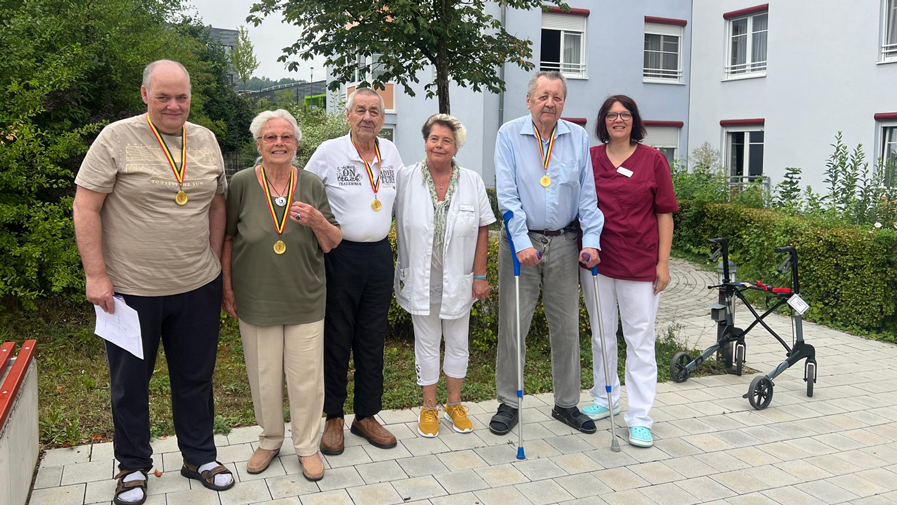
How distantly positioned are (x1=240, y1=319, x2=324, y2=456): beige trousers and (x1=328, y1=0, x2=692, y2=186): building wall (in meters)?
13.6

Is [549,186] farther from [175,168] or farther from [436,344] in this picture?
[175,168]

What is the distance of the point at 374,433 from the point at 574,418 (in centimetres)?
135

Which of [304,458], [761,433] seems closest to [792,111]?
[761,433]

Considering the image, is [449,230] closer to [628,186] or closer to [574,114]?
[628,186]

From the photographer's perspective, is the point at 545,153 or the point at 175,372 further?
the point at 545,153

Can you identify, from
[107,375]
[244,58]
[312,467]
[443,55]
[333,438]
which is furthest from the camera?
[244,58]

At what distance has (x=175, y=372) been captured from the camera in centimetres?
389

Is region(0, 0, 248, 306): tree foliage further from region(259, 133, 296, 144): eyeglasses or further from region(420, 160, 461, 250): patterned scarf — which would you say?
region(420, 160, 461, 250): patterned scarf

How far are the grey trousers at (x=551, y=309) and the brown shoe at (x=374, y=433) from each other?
867 millimetres

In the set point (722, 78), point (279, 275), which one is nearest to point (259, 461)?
point (279, 275)

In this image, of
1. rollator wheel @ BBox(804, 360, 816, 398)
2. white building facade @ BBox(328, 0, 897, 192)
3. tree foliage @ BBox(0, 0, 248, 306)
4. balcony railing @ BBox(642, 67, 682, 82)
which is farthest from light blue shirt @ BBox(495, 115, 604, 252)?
balcony railing @ BBox(642, 67, 682, 82)

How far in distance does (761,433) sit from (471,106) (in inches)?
534

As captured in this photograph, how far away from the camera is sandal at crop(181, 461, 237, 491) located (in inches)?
152

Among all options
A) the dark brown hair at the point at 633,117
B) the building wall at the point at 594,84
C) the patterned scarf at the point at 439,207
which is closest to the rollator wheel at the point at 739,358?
the dark brown hair at the point at 633,117
